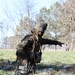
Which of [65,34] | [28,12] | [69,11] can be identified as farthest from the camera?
[65,34]

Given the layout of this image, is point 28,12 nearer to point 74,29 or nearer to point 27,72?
point 74,29

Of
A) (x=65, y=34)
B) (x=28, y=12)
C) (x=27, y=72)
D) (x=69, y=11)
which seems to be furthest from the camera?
(x=65, y=34)

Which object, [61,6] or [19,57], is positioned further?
[61,6]

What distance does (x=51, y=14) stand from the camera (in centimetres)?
6128

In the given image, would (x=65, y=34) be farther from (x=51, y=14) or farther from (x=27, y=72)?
(x=27, y=72)

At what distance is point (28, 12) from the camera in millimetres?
53688

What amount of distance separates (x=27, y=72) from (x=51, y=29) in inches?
2310

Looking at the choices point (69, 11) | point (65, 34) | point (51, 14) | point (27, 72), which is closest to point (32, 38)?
point (27, 72)

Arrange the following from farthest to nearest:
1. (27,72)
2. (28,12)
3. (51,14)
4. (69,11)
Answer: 1. (51,14)
2. (28,12)
3. (69,11)
4. (27,72)

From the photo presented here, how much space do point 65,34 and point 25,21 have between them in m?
8.74

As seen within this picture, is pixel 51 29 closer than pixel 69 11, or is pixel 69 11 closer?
pixel 69 11

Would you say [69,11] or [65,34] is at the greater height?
[69,11]

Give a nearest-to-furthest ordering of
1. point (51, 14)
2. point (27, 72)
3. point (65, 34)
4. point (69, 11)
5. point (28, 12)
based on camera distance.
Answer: point (27, 72), point (69, 11), point (28, 12), point (65, 34), point (51, 14)

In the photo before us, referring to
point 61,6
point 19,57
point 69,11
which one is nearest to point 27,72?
point 19,57
